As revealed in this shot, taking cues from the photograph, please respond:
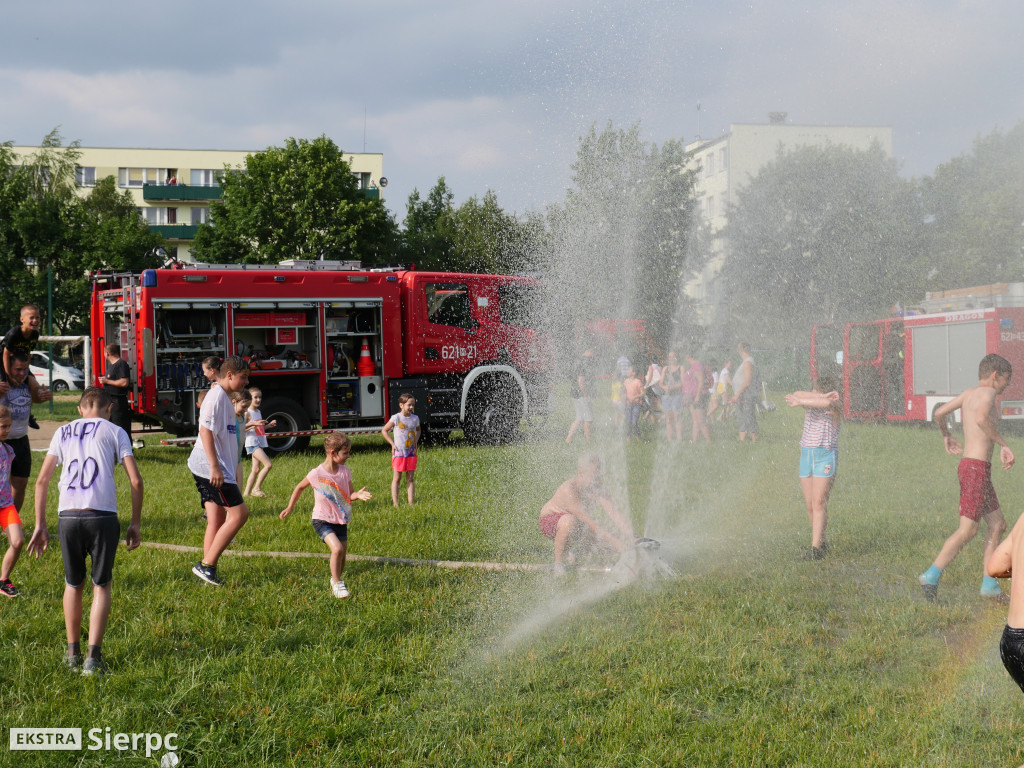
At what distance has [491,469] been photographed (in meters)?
13.6

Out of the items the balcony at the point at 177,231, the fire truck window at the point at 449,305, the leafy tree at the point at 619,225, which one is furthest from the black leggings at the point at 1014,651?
the balcony at the point at 177,231

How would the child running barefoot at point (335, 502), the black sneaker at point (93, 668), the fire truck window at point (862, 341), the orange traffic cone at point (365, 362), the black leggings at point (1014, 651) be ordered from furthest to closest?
the fire truck window at point (862, 341)
the orange traffic cone at point (365, 362)
the child running barefoot at point (335, 502)
the black sneaker at point (93, 668)
the black leggings at point (1014, 651)

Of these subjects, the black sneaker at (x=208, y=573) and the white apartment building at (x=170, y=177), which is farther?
the white apartment building at (x=170, y=177)

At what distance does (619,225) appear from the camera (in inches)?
517

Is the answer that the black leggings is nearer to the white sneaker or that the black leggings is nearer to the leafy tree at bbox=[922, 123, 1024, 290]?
the white sneaker

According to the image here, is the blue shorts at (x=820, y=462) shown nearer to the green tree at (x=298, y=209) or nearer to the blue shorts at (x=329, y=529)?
the blue shorts at (x=329, y=529)

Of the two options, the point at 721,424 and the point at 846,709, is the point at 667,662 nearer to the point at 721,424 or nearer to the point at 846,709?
the point at 846,709

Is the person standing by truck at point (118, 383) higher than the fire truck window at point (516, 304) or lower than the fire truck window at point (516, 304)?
lower

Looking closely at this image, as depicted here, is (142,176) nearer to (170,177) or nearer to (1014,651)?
(170,177)

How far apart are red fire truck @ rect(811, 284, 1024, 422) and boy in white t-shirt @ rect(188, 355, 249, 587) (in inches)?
666

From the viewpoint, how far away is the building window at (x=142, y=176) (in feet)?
242

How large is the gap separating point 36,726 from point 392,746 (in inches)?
67.5

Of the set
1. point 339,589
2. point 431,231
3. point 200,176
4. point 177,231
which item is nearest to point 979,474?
point 339,589

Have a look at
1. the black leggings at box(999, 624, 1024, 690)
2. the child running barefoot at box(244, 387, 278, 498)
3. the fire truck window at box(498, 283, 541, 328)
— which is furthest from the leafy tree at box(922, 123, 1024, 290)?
the black leggings at box(999, 624, 1024, 690)
